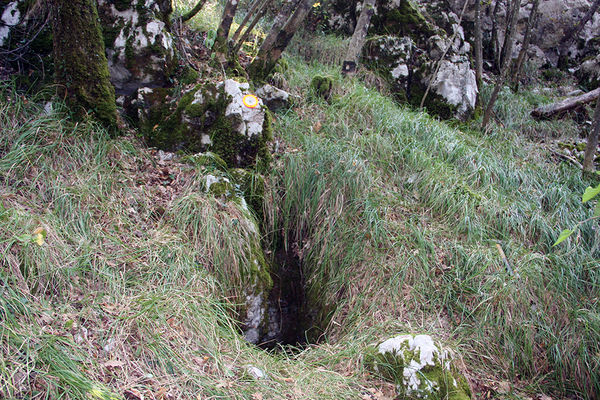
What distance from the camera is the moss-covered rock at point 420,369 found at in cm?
277

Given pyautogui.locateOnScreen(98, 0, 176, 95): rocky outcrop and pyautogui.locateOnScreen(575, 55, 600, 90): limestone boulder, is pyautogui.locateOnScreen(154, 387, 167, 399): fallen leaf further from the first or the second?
pyautogui.locateOnScreen(575, 55, 600, 90): limestone boulder

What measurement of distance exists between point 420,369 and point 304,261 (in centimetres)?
170

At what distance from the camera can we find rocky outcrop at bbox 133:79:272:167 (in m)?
4.29

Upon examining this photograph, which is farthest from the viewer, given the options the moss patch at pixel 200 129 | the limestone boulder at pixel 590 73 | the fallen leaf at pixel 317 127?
the limestone boulder at pixel 590 73

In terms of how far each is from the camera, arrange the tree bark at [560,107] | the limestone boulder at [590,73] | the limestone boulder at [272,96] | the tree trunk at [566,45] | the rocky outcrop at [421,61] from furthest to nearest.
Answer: the tree trunk at [566,45]
the limestone boulder at [590,73]
the tree bark at [560,107]
the rocky outcrop at [421,61]
the limestone boulder at [272,96]

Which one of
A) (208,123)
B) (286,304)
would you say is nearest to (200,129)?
(208,123)

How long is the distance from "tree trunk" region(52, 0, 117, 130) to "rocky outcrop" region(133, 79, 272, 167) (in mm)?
458

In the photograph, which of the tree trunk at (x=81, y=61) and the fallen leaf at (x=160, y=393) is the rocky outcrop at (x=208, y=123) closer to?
the tree trunk at (x=81, y=61)

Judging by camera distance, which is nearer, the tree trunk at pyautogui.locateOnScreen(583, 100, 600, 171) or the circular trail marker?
the circular trail marker

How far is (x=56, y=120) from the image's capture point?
361cm

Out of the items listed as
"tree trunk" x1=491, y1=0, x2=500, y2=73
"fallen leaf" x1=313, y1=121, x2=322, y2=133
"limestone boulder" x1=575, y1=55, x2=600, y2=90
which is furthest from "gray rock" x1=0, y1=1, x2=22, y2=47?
"limestone boulder" x1=575, y1=55, x2=600, y2=90

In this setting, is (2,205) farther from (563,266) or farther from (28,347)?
(563,266)

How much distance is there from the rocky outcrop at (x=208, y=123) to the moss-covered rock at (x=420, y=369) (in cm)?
235

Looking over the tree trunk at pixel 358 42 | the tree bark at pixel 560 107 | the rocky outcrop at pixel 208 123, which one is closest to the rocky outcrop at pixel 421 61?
the tree trunk at pixel 358 42
